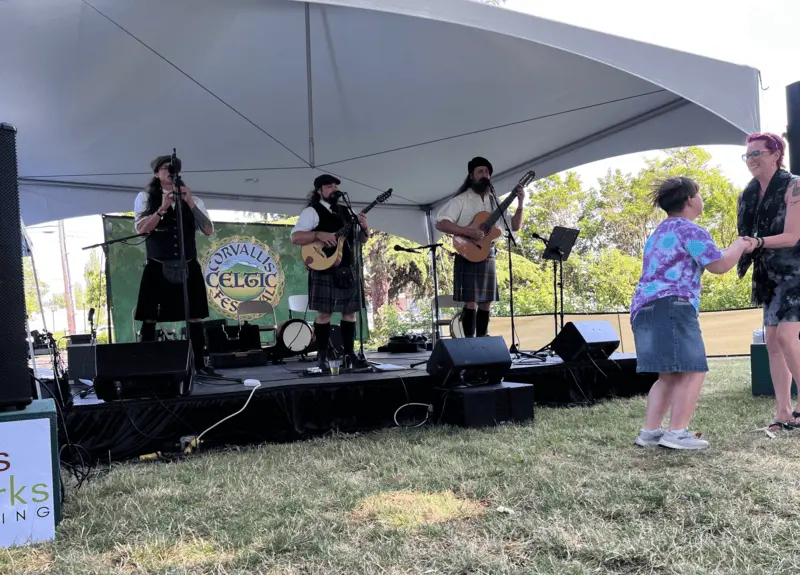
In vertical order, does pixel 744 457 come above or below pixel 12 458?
below

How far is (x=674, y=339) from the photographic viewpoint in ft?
8.69

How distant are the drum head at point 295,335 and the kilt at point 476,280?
7.55 ft

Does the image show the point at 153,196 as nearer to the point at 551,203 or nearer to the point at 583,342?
the point at 583,342

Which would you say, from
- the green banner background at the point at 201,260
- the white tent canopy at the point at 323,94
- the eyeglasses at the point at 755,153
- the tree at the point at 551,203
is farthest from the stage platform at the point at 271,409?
the tree at the point at 551,203

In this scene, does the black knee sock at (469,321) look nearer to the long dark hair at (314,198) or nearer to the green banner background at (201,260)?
the long dark hair at (314,198)

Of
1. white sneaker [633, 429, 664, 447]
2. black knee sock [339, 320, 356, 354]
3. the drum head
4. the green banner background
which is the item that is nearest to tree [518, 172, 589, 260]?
the green banner background

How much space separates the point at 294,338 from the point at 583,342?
3223 mm

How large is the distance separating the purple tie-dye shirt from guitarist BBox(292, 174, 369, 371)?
2083mm

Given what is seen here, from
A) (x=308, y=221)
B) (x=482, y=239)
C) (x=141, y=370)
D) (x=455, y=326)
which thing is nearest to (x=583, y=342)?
(x=482, y=239)

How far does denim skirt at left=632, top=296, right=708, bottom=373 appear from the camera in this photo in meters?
2.63

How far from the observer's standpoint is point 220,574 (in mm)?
1558

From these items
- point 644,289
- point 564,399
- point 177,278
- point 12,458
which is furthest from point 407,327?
point 12,458

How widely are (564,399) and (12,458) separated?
3.50m

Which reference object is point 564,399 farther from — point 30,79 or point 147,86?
point 30,79
